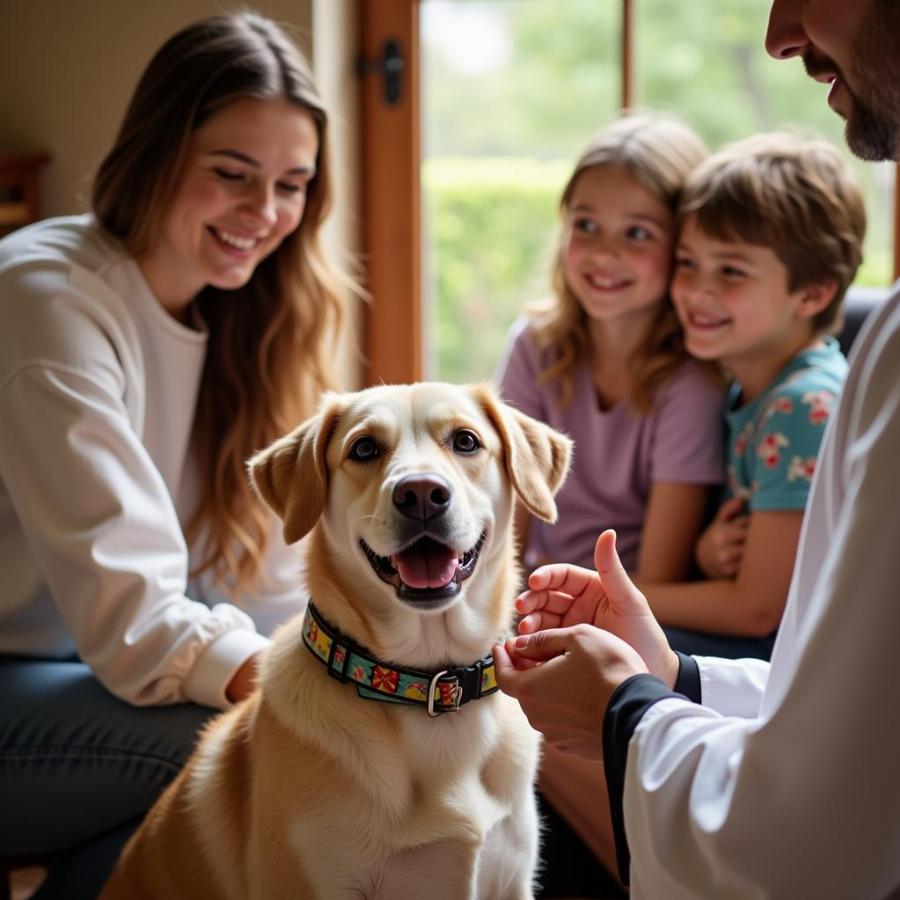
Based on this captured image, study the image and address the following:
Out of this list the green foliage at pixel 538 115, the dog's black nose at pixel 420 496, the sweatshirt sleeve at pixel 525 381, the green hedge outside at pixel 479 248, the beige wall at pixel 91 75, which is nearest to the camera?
the dog's black nose at pixel 420 496

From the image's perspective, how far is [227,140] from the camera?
6.83 ft

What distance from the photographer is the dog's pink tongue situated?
1.40m

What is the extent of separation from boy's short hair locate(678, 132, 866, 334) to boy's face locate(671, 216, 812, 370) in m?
0.02

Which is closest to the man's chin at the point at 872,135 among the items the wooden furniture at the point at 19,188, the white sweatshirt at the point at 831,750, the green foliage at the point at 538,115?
the white sweatshirt at the point at 831,750

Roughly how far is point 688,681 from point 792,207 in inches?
41.0

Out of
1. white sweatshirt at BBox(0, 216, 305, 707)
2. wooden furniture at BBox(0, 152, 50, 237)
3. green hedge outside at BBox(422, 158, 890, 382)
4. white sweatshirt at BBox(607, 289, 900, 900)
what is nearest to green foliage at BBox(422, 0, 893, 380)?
green hedge outside at BBox(422, 158, 890, 382)

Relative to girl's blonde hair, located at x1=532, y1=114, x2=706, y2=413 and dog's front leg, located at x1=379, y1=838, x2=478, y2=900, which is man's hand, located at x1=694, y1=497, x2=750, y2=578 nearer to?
girl's blonde hair, located at x1=532, y1=114, x2=706, y2=413

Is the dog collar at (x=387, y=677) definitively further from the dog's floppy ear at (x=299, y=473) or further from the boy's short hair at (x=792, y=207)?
the boy's short hair at (x=792, y=207)

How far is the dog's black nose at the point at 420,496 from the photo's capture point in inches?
53.4

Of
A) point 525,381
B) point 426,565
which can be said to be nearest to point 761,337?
point 525,381

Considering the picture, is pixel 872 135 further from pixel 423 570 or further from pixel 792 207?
pixel 792 207

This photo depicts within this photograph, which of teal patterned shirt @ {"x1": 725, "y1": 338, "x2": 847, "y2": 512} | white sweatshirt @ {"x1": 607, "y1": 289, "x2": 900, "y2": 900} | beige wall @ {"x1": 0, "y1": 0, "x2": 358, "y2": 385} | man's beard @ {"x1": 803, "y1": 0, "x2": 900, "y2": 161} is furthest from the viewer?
beige wall @ {"x1": 0, "y1": 0, "x2": 358, "y2": 385}

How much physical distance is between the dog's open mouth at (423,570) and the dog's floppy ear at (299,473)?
92 mm

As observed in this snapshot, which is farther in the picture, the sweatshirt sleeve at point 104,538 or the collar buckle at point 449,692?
the sweatshirt sleeve at point 104,538
